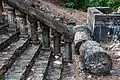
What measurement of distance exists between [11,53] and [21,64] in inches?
14.6

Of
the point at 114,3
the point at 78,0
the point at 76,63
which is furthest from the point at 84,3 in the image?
the point at 76,63

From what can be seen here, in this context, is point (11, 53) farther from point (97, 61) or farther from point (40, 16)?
point (97, 61)

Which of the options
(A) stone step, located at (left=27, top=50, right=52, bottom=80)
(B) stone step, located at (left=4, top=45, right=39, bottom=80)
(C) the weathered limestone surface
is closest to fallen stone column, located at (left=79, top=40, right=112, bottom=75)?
(C) the weathered limestone surface

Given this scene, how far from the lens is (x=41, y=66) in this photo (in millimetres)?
5527

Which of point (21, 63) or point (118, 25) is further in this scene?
point (118, 25)

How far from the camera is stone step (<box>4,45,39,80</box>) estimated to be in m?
4.76

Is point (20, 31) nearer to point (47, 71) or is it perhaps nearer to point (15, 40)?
point (15, 40)

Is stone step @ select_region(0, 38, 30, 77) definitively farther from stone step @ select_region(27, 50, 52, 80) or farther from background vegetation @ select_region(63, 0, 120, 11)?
background vegetation @ select_region(63, 0, 120, 11)

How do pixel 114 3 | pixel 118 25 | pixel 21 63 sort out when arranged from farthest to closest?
pixel 114 3 → pixel 118 25 → pixel 21 63

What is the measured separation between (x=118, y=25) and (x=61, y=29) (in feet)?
12.8

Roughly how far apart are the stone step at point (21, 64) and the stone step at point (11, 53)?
0.08 meters

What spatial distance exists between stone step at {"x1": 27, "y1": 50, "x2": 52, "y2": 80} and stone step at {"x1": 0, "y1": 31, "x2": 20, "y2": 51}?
0.79m

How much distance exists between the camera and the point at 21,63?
533 cm

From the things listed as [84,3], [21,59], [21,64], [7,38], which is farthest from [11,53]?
[84,3]
